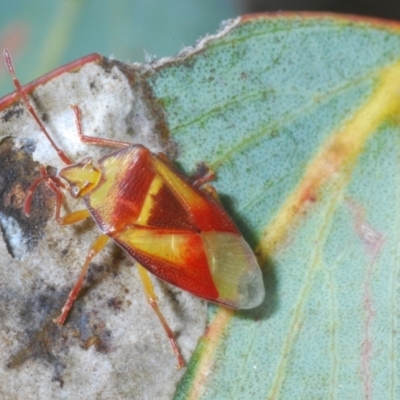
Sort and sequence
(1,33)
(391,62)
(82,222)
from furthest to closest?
(1,33), (82,222), (391,62)

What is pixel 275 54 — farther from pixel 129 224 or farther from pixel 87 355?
pixel 87 355

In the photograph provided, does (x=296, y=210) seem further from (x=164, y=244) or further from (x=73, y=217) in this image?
(x=73, y=217)

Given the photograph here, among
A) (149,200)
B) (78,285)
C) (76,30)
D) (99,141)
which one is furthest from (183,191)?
(76,30)

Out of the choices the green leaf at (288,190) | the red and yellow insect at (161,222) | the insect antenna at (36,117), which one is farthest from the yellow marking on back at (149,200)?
the insect antenna at (36,117)

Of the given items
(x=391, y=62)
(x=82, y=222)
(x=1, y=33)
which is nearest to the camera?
(x=391, y=62)

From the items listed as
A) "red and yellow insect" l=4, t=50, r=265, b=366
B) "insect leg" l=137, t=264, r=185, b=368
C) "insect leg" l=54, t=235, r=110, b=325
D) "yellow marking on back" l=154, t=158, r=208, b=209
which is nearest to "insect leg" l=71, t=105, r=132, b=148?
"red and yellow insect" l=4, t=50, r=265, b=366

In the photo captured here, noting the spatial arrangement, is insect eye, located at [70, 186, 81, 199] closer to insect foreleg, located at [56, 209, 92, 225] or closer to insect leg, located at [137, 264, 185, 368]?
insect foreleg, located at [56, 209, 92, 225]

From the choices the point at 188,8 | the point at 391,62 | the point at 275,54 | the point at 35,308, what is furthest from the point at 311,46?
the point at 35,308
